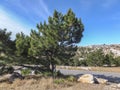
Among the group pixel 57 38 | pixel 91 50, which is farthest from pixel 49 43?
pixel 91 50

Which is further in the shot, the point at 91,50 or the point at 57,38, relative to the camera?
the point at 91,50

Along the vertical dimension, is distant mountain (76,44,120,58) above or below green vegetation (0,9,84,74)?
above

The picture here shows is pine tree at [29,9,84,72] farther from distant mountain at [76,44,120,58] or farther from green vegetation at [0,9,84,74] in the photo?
distant mountain at [76,44,120,58]

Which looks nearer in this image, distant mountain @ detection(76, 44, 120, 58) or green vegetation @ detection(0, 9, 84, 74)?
green vegetation @ detection(0, 9, 84, 74)

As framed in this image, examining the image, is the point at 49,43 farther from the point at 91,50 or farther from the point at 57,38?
the point at 91,50

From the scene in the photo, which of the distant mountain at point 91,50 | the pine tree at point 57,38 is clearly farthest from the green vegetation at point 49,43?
the distant mountain at point 91,50

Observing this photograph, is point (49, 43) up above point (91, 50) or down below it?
below

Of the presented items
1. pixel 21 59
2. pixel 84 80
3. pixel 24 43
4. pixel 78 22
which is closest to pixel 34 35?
pixel 24 43

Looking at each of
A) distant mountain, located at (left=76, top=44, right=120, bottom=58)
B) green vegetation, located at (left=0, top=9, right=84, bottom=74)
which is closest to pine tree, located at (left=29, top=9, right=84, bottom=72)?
green vegetation, located at (left=0, top=9, right=84, bottom=74)

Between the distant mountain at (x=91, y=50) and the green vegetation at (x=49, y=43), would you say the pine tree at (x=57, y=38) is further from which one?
the distant mountain at (x=91, y=50)

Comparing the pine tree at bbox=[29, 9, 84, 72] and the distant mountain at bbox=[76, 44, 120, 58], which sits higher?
the distant mountain at bbox=[76, 44, 120, 58]

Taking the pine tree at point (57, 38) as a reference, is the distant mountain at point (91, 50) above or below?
above

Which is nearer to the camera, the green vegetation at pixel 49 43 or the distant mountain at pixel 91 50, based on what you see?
the green vegetation at pixel 49 43

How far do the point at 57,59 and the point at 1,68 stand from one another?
566 centimetres
